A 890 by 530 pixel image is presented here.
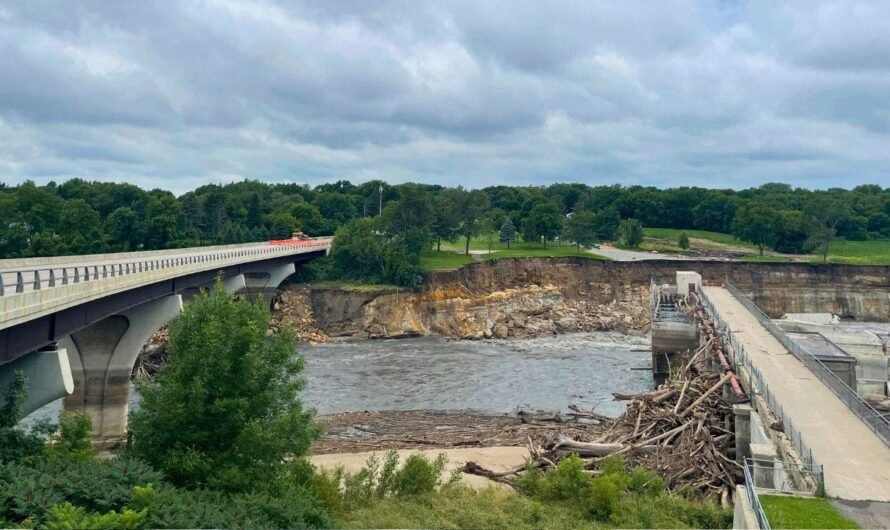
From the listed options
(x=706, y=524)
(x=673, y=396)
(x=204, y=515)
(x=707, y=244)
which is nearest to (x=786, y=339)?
(x=673, y=396)

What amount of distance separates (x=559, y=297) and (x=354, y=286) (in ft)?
80.2

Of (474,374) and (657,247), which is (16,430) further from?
(657,247)

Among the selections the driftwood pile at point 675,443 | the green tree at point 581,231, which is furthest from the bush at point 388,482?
the green tree at point 581,231

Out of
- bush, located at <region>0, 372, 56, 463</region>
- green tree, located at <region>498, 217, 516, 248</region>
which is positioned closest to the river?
bush, located at <region>0, 372, 56, 463</region>

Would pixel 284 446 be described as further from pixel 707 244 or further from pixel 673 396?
pixel 707 244

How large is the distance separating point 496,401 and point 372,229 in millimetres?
46616

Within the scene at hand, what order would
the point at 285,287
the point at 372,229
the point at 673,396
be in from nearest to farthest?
1. the point at 673,396
2. the point at 285,287
3. the point at 372,229

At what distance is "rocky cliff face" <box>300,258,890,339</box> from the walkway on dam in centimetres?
4054

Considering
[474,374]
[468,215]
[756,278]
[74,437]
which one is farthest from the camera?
[468,215]

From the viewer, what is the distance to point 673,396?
2761cm

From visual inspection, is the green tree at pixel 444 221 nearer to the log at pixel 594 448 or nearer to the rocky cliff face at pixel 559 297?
the rocky cliff face at pixel 559 297

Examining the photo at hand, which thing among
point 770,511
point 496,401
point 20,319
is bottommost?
point 496,401

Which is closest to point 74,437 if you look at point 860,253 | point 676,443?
point 676,443

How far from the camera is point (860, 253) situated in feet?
351
